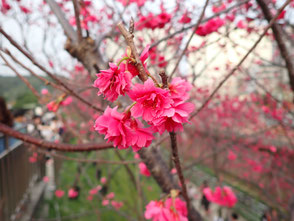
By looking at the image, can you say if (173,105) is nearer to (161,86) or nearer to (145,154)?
(161,86)

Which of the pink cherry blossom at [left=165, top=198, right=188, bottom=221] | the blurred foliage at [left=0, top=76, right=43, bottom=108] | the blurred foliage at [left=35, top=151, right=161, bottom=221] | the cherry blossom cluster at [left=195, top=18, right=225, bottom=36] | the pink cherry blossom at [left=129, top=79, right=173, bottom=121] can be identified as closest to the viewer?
the pink cherry blossom at [left=129, top=79, right=173, bottom=121]

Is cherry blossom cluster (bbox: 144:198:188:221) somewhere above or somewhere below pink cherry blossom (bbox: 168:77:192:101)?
below

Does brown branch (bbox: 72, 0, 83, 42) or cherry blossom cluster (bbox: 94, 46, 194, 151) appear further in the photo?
brown branch (bbox: 72, 0, 83, 42)

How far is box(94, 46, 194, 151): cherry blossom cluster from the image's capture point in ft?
1.87

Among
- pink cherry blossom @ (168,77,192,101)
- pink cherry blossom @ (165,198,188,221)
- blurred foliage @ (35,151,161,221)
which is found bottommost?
blurred foliage @ (35,151,161,221)

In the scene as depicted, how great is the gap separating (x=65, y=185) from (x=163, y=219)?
264 inches

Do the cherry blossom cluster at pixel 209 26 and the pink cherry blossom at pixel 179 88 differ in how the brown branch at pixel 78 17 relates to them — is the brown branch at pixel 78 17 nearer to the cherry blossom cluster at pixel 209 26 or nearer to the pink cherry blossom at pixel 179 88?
the pink cherry blossom at pixel 179 88

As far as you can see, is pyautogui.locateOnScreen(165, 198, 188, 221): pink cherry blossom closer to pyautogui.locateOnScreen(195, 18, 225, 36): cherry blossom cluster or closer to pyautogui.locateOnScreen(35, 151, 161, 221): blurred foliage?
pyautogui.locateOnScreen(195, 18, 225, 36): cherry blossom cluster

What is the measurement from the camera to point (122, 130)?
24.8 inches

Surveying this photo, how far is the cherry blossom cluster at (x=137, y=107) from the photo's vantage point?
22.4 inches

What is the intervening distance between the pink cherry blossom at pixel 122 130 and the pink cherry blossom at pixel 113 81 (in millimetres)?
62

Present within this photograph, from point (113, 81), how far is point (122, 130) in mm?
156

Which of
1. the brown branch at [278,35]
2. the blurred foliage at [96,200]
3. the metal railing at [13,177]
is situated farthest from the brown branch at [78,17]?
the metal railing at [13,177]

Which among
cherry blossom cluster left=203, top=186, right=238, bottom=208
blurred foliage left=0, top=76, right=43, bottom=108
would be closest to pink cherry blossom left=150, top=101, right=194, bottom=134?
cherry blossom cluster left=203, top=186, right=238, bottom=208
